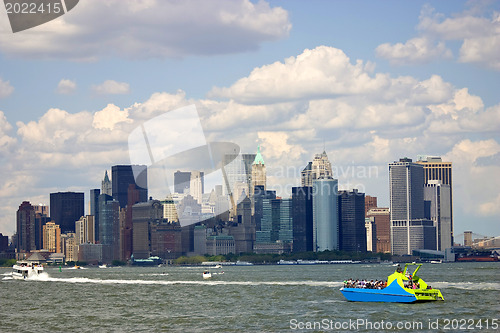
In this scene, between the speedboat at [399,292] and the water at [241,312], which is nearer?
the water at [241,312]

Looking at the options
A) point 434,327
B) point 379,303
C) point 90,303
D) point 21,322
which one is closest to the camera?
point 434,327

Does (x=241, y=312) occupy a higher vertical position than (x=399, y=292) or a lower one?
lower

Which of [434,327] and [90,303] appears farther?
[90,303]

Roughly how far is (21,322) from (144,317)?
42.0 feet

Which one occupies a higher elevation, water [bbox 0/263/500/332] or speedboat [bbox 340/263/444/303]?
speedboat [bbox 340/263/444/303]

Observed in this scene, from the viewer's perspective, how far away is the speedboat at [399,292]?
95.1m

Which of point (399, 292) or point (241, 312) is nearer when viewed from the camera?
point (241, 312)

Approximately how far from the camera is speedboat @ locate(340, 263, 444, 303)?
95062 millimetres

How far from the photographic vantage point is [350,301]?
100938 mm

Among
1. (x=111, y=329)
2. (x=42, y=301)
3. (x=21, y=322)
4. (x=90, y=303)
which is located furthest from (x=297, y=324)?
(x=42, y=301)

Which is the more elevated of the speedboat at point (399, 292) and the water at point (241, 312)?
the speedboat at point (399, 292)

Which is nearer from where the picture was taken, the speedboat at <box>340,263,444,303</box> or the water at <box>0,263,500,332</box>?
the water at <box>0,263,500,332</box>

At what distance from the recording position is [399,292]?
9500 cm

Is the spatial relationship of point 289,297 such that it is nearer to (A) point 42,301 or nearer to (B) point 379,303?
(B) point 379,303
